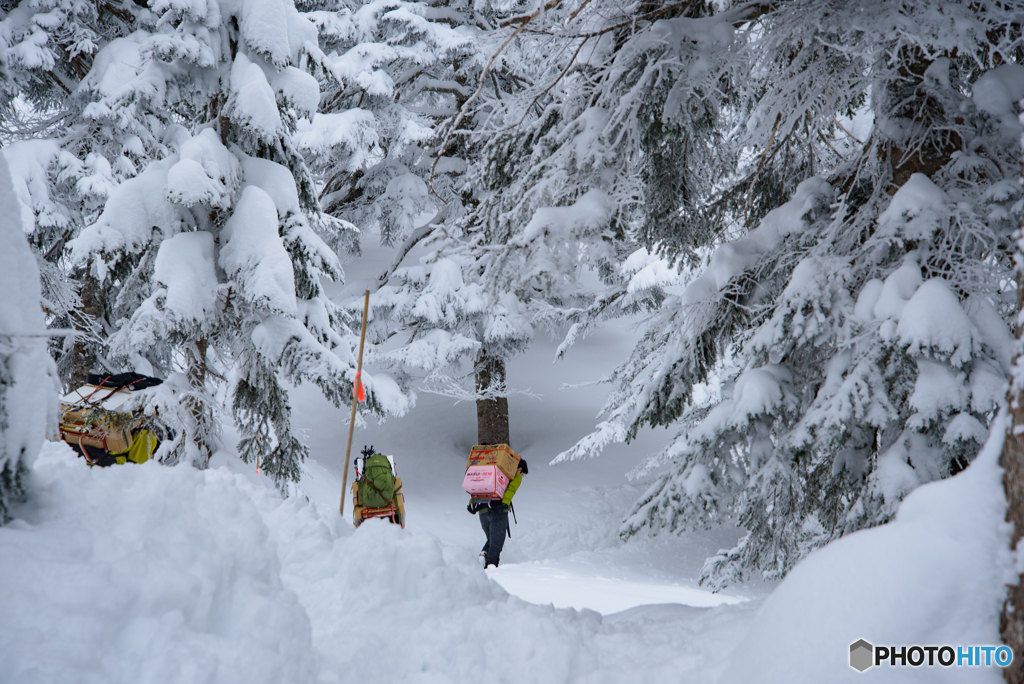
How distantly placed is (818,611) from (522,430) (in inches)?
564

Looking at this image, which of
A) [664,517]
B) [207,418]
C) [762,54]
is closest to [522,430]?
[207,418]

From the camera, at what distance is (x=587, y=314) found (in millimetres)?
12570

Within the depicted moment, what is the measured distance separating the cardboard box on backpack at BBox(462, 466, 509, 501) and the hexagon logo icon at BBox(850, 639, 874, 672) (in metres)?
7.53

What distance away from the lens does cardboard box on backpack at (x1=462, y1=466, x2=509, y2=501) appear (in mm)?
9227

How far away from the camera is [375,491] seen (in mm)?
8617

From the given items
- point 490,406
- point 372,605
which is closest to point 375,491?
point 490,406

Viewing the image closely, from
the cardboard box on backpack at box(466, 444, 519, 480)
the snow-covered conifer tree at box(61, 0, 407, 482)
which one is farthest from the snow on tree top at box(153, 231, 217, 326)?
the cardboard box on backpack at box(466, 444, 519, 480)

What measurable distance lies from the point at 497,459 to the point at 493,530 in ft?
3.30

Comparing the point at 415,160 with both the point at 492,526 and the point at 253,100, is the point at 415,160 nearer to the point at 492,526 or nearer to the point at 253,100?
the point at 253,100

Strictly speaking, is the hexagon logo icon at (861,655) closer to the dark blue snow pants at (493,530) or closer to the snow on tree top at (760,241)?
the snow on tree top at (760,241)

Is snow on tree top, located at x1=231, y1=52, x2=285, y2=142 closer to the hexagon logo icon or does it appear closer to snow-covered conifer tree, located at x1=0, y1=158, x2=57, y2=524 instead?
snow-covered conifer tree, located at x1=0, y1=158, x2=57, y2=524

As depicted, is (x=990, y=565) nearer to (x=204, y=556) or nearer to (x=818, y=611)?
(x=818, y=611)

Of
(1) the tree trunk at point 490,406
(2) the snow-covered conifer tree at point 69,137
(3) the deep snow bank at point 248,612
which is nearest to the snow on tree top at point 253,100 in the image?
(2) the snow-covered conifer tree at point 69,137

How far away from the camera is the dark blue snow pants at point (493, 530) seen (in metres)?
9.15
